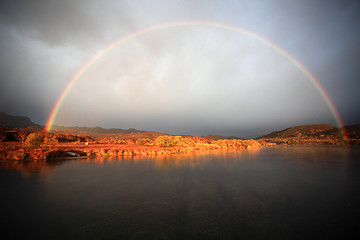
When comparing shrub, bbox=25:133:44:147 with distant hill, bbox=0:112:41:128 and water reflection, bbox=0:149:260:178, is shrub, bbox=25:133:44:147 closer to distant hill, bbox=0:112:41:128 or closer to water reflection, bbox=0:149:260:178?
water reflection, bbox=0:149:260:178

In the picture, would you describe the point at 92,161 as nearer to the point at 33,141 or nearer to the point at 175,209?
the point at 33,141

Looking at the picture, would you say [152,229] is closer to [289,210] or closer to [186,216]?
[186,216]

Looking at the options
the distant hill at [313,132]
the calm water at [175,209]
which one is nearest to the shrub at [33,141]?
the calm water at [175,209]

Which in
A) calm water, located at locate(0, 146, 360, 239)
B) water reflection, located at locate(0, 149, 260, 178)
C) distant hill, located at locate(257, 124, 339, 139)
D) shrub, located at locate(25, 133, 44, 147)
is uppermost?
distant hill, located at locate(257, 124, 339, 139)

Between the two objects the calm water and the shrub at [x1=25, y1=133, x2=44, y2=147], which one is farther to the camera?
the shrub at [x1=25, y1=133, x2=44, y2=147]

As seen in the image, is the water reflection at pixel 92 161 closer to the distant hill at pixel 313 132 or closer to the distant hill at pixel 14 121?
the distant hill at pixel 14 121

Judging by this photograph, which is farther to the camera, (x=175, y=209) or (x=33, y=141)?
(x=33, y=141)

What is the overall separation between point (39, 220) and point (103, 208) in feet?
8.81

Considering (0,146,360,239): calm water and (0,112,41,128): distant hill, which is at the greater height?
(0,112,41,128): distant hill

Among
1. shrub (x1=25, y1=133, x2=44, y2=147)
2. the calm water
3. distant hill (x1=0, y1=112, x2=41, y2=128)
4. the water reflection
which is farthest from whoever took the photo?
distant hill (x1=0, y1=112, x2=41, y2=128)

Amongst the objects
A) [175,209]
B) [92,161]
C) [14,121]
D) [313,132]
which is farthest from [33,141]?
[313,132]

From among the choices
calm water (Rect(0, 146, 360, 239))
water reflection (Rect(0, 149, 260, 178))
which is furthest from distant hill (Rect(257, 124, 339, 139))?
calm water (Rect(0, 146, 360, 239))

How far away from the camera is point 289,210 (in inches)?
364

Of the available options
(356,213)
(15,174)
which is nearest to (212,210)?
(356,213)
